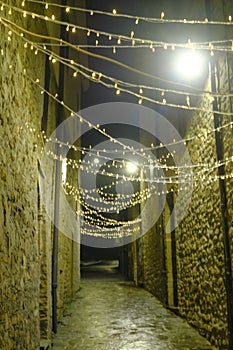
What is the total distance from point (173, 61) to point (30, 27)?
129 inches

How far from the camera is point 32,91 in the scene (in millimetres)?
5012

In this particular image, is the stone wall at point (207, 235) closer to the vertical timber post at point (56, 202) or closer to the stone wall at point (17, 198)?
the vertical timber post at point (56, 202)

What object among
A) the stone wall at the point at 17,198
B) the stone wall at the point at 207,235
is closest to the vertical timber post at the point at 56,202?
the stone wall at the point at 17,198

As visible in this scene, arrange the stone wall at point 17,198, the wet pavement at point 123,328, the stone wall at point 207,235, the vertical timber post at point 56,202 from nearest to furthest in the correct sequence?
the stone wall at point 17,198, the stone wall at point 207,235, the wet pavement at point 123,328, the vertical timber post at point 56,202

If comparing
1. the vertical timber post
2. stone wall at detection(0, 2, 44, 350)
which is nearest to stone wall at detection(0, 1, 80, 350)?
stone wall at detection(0, 2, 44, 350)

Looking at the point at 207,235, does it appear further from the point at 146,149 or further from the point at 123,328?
the point at 123,328

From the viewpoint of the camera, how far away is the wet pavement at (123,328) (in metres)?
5.89

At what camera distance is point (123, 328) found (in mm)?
7113

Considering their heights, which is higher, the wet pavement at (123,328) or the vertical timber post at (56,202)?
the vertical timber post at (56,202)

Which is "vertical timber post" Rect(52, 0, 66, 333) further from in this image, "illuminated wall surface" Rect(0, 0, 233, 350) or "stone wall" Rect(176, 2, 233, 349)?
"stone wall" Rect(176, 2, 233, 349)

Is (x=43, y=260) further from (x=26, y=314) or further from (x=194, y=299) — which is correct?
(x=194, y=299)

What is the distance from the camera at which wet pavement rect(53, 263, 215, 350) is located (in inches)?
232

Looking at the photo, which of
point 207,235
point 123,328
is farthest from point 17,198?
point 123,328

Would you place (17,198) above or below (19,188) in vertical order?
below
